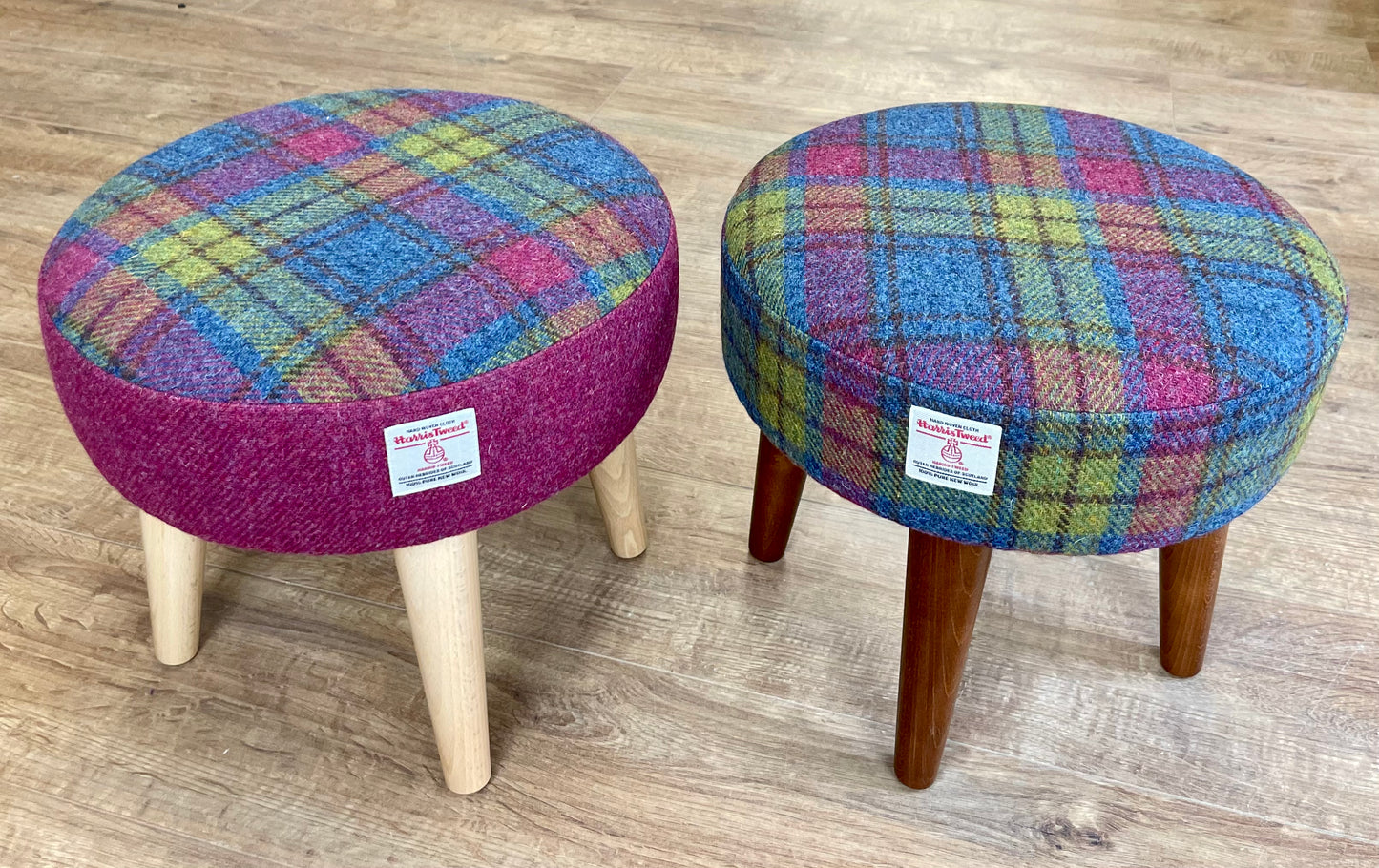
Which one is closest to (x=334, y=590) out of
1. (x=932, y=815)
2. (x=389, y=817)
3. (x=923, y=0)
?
(x=389, y=817)

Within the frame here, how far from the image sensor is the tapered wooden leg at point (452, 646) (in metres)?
0.89

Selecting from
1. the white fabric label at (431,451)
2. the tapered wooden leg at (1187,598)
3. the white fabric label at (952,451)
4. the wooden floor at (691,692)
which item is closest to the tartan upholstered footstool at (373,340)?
the white fabric label at (431,451)

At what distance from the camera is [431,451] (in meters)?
0.80

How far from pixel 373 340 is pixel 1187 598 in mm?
707

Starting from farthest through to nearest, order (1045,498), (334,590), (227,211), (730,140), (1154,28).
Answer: (1154,28)
(730,140)
(334,590)
(227,211)
(1045,498)

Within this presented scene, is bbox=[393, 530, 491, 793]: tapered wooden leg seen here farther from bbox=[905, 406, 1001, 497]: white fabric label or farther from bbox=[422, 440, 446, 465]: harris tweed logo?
bbox=[905, 406, 1001, 497]: white fabric label

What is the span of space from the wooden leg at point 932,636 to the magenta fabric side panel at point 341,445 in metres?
0.26

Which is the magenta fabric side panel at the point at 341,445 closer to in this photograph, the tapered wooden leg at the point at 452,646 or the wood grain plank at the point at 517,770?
the tapered wooden leg at the point at 452,646

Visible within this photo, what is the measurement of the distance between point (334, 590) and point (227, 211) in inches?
16.5

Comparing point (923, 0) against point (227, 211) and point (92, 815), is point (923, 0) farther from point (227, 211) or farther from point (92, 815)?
point (92, 815)

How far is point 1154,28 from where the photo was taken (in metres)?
2.39

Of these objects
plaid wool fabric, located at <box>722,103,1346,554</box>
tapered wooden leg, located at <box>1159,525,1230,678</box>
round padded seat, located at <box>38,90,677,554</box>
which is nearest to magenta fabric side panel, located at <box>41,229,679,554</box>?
round padded seat, located at <box>38,90,677,554</box>

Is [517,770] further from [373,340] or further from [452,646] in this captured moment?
[373,340]

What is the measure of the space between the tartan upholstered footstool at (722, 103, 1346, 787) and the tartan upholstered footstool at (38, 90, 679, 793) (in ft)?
0.43
